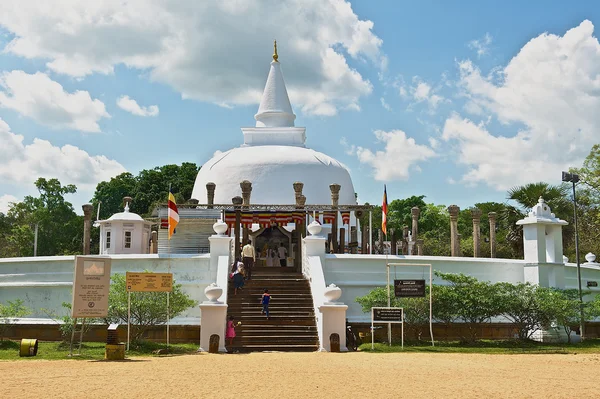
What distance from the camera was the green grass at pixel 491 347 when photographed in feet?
67.9

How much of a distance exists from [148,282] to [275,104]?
25.4m

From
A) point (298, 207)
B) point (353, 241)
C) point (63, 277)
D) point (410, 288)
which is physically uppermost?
point (298, 207)

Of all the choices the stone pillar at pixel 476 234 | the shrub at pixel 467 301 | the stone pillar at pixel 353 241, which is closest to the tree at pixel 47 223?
the stone pillar at pixel 353 241

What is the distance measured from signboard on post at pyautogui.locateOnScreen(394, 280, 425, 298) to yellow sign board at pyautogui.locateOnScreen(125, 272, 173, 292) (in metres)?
6.74

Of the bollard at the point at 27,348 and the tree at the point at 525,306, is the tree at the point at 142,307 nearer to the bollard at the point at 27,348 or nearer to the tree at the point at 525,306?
the bollard at the point at 27,348

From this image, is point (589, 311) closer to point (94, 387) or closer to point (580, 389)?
point (580, 389)

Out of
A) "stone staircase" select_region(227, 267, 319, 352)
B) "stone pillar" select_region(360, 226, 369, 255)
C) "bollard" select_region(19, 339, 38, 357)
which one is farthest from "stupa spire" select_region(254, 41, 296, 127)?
"bollard" select_region(19, 339, 38, 357)

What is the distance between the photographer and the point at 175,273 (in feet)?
79.8

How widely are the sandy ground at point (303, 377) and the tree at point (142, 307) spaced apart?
9.67 ft

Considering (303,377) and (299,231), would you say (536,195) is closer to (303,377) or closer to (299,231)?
(299,231)

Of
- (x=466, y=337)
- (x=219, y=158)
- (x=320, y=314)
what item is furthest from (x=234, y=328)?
(x=219, y=158)

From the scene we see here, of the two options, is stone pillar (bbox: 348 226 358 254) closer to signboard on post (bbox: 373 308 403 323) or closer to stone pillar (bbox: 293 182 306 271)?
stone pillar (bbox: 293 182 306 271)

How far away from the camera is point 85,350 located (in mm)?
20078

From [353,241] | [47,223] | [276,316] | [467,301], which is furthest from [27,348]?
[47,223]
